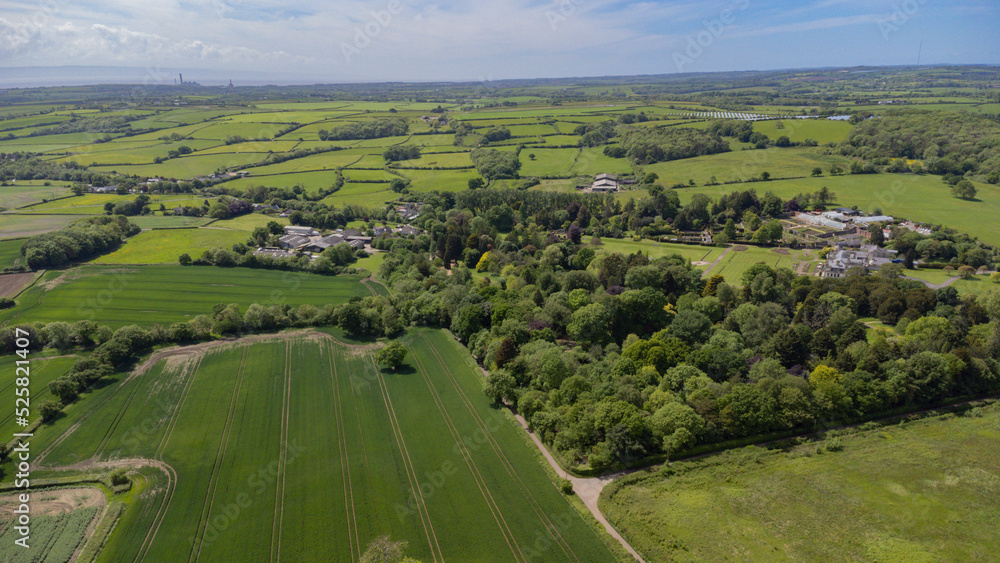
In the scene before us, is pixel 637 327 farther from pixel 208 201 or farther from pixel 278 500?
pixel 208 201

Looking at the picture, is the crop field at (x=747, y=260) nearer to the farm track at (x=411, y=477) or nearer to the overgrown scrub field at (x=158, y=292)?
the farm track at (x=411, y=477)

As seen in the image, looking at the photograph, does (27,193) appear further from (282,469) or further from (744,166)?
(744,166)

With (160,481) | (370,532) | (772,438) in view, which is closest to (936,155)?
(772,438)

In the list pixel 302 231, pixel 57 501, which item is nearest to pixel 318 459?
pixel 57 501

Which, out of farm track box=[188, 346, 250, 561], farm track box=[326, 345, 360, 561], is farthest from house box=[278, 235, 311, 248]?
farm track box=[326, 345, 360, 561]

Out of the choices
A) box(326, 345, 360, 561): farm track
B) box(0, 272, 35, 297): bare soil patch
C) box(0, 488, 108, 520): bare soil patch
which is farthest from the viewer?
box(0, 272, 35, 297): bare soil patch

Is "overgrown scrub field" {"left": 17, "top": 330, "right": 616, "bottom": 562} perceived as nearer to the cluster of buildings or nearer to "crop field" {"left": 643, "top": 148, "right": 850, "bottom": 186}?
the cluster of buildings

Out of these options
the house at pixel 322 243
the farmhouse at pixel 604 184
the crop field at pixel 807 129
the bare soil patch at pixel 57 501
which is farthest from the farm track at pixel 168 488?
the crop field at pixel 807 129
